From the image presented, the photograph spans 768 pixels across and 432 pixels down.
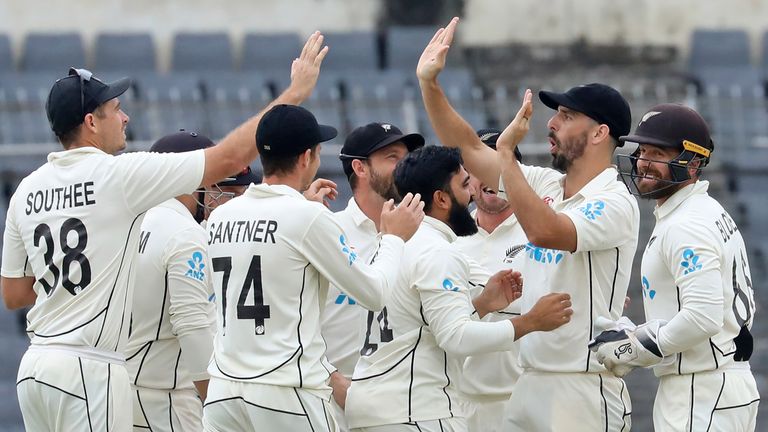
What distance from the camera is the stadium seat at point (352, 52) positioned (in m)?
16.9

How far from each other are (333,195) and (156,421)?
1.42m

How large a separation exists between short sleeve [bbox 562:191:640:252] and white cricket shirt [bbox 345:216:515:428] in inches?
19.7

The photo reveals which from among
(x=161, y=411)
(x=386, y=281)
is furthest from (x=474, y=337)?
(x=161, y=411)

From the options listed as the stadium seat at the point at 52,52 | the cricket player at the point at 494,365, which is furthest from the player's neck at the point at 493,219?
the stadium seat at the point at 52,52

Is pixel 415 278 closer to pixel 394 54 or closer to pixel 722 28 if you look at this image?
pixel 394 54

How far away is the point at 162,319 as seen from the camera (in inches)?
257

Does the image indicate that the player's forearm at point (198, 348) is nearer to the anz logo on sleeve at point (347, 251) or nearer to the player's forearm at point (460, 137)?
the anz logo on sleeve at point (347, 251)

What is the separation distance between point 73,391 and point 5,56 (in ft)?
38.5

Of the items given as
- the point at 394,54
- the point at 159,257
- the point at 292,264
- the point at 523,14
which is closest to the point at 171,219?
the point at 159,257

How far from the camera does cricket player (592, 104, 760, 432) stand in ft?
18.6

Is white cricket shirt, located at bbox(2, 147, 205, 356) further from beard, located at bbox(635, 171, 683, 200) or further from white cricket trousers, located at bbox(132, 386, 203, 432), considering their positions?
beard, located at bbox(635, 171, 683, 200)

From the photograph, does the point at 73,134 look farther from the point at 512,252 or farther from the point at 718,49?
the point at 718,49

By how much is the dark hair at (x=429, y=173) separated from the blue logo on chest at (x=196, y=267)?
1080 millimetres

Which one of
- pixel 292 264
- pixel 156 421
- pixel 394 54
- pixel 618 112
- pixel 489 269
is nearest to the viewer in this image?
pixel 292 264
